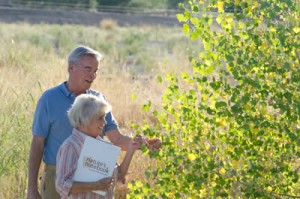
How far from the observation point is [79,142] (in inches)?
240

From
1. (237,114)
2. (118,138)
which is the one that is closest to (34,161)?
(118,138)

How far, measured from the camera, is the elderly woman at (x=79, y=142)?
602cm

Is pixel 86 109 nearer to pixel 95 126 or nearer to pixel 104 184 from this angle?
pixel 95 126

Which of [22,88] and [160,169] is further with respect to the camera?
[22,88]

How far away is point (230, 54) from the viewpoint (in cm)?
636

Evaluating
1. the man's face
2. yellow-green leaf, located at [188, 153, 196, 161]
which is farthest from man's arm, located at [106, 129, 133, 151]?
yellow-green leaf, located at [188, 153, 196, 161]

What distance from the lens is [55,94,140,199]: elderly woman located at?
237 inches

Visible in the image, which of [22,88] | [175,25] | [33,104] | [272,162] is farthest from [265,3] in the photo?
[175,25]

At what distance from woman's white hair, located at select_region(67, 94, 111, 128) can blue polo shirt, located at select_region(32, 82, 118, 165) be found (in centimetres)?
53

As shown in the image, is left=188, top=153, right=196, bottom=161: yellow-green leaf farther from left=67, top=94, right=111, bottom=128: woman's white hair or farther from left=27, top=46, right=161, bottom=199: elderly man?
left=67, top=94, right=111, bottom=128: woman's white hair

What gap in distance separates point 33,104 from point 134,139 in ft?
14.7

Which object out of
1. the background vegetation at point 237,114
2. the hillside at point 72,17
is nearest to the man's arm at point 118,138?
the background vegetation at point 237,114

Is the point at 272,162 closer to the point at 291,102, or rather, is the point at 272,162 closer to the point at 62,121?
the point at 291,102

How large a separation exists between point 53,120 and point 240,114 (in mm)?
1189
